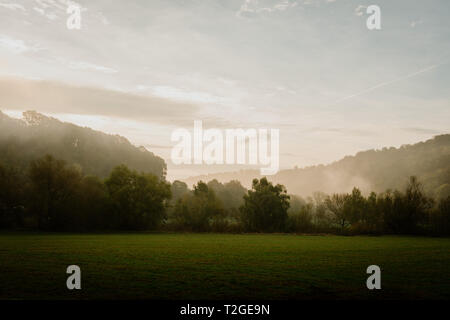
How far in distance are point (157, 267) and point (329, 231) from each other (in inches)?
2263

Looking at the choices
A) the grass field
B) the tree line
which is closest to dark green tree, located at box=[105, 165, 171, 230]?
the tree line

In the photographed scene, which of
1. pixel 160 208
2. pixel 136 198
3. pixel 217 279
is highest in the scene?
pixel 136 198

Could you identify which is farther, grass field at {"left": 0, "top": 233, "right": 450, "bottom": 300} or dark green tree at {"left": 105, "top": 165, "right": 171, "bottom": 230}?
dark green tree at {"left": 105, "top": 165, "right": 171, "bottom": 230}

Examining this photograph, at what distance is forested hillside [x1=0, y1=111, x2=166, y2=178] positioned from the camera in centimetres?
12925

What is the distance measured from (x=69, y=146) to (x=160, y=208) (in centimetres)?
7687

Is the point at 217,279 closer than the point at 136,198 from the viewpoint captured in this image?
Yes

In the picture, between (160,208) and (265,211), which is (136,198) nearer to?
(160,208)

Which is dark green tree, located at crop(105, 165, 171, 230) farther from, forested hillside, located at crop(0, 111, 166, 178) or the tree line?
forested hillside, located at crop(0, 111, 166, 178)

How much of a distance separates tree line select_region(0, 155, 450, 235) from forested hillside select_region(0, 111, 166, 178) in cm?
5270

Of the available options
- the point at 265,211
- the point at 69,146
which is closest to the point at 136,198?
the point at 265,211

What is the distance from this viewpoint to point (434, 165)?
18912cm

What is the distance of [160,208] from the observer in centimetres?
7912
